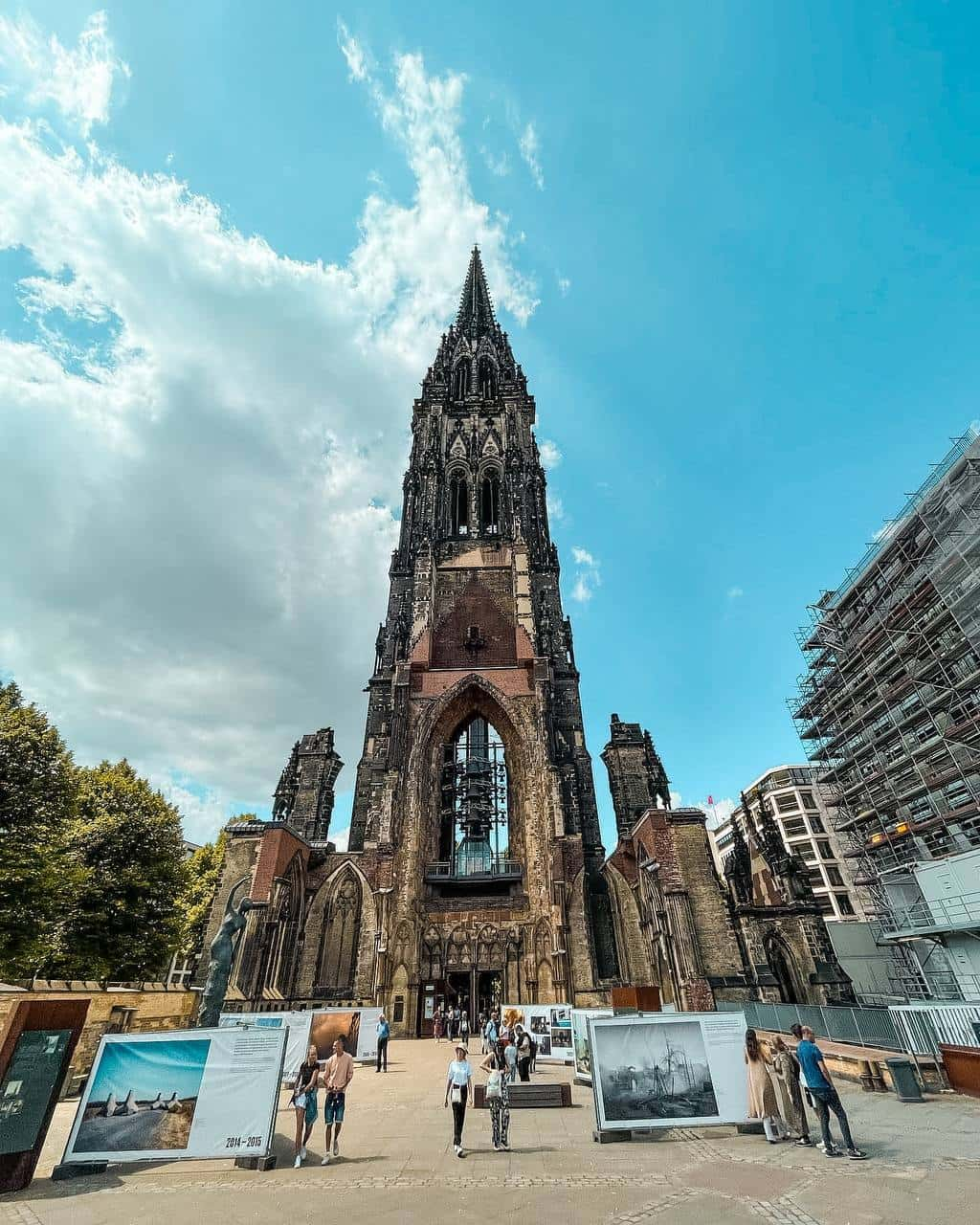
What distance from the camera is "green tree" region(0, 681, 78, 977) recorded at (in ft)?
53.9

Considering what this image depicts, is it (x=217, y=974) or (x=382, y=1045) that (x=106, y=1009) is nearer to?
(x=217, y=974)

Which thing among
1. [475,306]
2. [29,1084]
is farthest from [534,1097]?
[475,306]

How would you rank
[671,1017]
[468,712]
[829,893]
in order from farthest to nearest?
[829,893] < [468,712] < [671,1017]

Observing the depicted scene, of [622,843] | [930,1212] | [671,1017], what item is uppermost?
[622,843]

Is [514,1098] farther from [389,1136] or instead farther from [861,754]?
[861,754]

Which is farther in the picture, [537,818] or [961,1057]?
[537,818]

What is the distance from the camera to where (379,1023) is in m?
14.3

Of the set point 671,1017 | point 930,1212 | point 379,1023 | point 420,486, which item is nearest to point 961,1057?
point 671,1017

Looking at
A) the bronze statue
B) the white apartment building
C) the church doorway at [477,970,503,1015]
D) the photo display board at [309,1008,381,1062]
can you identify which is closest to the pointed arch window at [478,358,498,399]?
the white apartment building

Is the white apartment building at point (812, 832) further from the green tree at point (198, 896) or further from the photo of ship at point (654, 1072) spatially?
the photo of ship at point (654, 1072)

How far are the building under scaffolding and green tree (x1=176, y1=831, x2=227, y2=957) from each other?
2941 cm

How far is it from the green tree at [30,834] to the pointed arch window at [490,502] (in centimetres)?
2660

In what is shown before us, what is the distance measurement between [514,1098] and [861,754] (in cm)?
2571

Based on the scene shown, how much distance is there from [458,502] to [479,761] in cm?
1904
